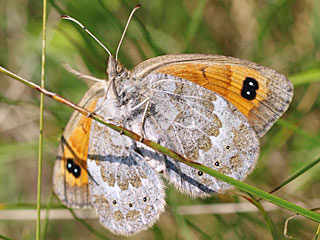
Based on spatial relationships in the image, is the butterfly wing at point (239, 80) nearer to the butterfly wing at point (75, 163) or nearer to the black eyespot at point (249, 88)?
the black eyespot at point (249, 88)

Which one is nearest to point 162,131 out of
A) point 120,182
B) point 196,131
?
point 196,131

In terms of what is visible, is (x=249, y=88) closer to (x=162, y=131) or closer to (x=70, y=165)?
(x=162, y=131)

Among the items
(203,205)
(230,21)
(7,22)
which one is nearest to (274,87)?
(203,205)

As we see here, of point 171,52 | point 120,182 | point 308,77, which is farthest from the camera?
point 171,52

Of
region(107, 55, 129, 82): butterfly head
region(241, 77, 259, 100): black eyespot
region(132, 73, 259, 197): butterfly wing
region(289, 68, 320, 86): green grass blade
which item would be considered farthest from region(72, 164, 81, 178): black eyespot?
region(289, 68, 320, 86): green grass blade

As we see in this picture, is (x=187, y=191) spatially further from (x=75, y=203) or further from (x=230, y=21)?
(x=230, y=21)

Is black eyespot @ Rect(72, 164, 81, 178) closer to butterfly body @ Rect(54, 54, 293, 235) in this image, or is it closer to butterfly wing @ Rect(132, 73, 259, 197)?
butterfly body @ Rect(54, 54, 293, 235)
